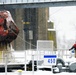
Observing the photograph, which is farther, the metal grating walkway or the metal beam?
the metal grating walkway

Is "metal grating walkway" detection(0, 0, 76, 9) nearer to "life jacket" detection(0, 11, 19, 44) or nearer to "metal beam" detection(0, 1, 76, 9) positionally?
"metal beam" detection(0, 1, 76, 9)

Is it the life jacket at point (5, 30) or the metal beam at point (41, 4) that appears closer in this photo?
the life jacket at point (5, 30)

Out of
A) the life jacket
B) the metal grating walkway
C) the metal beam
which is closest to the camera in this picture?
the life jacket

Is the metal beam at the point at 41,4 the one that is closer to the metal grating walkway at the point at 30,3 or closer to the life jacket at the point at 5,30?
the metal grating walkway at the point at 30,3

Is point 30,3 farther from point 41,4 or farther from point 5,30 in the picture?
point 5,30

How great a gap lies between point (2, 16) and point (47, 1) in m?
12.6

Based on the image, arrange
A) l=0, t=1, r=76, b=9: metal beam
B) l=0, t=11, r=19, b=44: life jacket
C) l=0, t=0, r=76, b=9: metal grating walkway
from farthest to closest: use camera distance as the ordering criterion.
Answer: l=0, t=0, r=76, b=9: metal grating walkway < l=0, t=1, r=76, b=9: metal beam < l=0, t=11, r=19, b=44: life jacket

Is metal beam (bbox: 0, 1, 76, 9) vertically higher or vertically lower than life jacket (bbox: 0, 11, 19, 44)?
higher

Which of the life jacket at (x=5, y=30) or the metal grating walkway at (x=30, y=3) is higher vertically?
the metal grating walkway at (x=30, y=3)

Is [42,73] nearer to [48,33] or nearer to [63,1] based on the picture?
[63,1]

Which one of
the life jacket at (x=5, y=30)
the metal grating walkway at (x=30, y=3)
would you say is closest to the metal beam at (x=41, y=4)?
the metal grating walkway at (x=30, y=3)

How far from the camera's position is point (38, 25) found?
117ft

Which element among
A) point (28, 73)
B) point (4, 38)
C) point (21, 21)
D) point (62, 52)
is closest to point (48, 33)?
point (21, 21)

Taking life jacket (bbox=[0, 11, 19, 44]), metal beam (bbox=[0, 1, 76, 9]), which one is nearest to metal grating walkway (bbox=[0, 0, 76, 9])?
metal beam (bbox=[0, 1, 76, 9])
